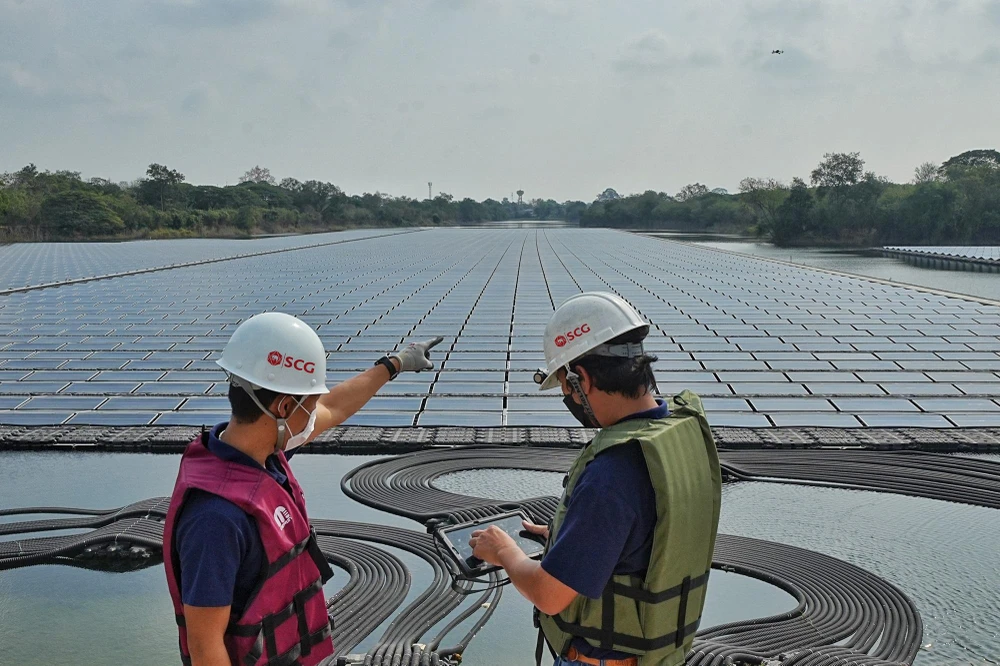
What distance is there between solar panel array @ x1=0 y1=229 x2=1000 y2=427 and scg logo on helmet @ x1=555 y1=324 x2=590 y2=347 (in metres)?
6.36

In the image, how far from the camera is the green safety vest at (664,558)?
2146 millimetres

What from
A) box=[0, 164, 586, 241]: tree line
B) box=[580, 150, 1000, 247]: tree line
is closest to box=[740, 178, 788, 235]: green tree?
box=[580, 150, 1000, 247]: tree line

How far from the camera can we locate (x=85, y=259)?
32.0 metres

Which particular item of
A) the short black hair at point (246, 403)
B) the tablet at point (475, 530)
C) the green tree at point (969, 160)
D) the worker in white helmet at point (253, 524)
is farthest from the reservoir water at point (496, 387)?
the green tree at point (969, 160)

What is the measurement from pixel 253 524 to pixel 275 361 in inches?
18.0

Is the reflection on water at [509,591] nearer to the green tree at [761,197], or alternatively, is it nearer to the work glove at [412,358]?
the work glove at [412,358]

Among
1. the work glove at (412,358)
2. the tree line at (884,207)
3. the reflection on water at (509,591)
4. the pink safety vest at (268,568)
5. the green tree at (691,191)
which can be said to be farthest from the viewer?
the green tree at (691,191)

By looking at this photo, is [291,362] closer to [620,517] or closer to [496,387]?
[620,517]

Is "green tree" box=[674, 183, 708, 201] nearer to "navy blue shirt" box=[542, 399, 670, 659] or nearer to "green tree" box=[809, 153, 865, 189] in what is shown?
"green tree" box=[809, 153, 865, 189]

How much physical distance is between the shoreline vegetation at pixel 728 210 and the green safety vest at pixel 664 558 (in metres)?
58.7

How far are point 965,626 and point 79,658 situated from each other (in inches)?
174

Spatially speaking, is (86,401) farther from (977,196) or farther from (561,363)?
(977,196)

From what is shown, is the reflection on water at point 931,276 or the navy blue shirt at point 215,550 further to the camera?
the reflection on water at point 931,276

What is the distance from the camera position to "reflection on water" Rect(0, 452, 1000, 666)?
441 cm
